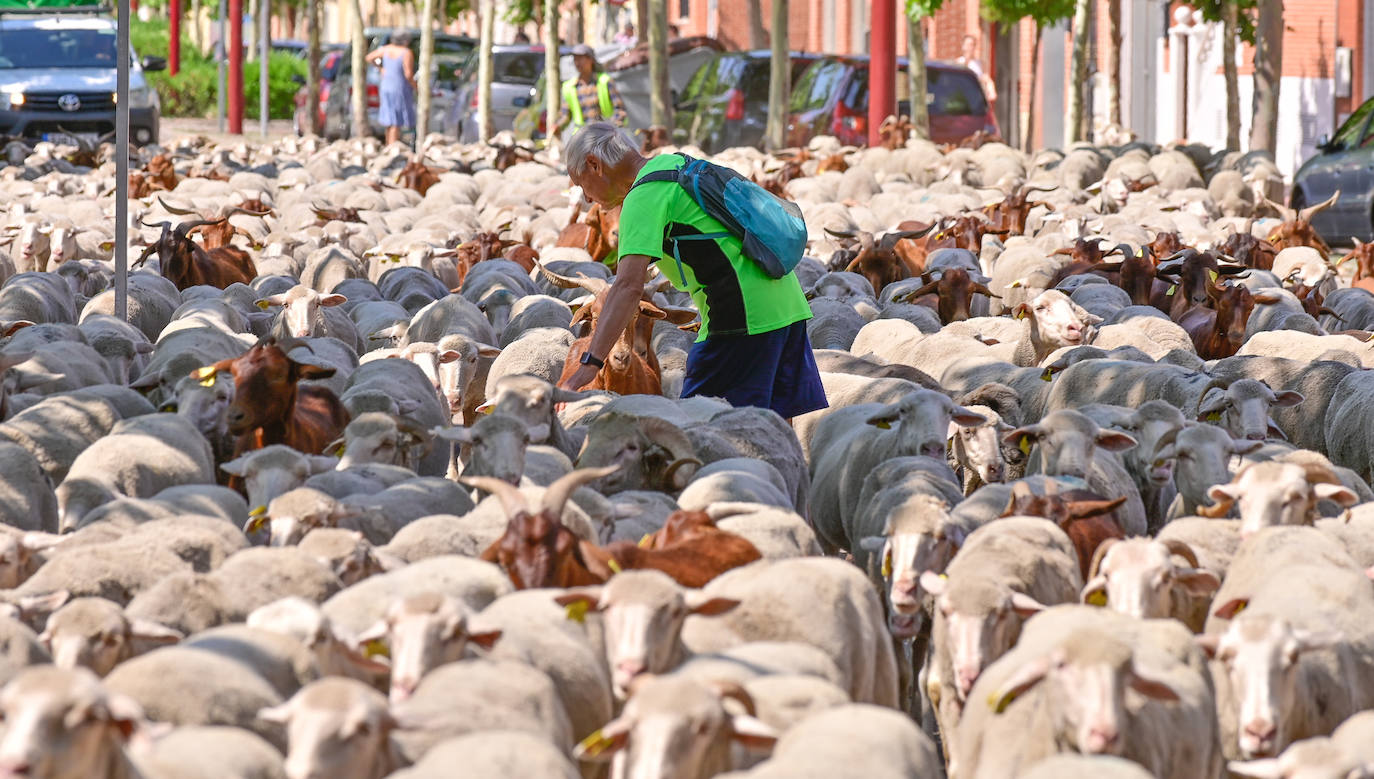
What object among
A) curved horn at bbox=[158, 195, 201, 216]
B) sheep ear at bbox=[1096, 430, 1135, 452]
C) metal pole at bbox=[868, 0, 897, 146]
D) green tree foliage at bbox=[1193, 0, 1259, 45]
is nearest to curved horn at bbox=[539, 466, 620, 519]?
sheep ear at bbox=[1096, 430, 1135, 452]

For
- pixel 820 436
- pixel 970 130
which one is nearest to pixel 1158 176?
pixel 970 130

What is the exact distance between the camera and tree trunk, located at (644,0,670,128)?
22359 millimetres

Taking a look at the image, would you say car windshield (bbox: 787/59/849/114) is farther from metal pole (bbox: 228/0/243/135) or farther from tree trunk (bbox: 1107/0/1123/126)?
metal pole (bbox: 228/0/243/135)

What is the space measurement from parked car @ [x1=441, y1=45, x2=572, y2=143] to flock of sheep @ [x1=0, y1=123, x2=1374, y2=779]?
18.7 metres

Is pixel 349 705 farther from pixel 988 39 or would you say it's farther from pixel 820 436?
pixel 988 39

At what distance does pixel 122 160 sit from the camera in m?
9.15

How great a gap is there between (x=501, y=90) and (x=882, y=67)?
30.7 ft

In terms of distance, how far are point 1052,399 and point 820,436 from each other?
1293 mm

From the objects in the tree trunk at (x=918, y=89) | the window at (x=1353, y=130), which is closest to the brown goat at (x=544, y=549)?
the window at (x=1353, y=130)

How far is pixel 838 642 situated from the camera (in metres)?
4.95

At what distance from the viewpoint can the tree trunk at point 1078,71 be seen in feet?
78.2

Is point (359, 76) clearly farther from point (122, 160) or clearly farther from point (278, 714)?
point (278, 714)

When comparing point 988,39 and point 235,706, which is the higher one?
point 988,39

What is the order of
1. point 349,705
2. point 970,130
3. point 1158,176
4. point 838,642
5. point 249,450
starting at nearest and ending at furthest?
point 349,705 < point 838,642 < point 249,450 < point 1158,176 < point 970,130
